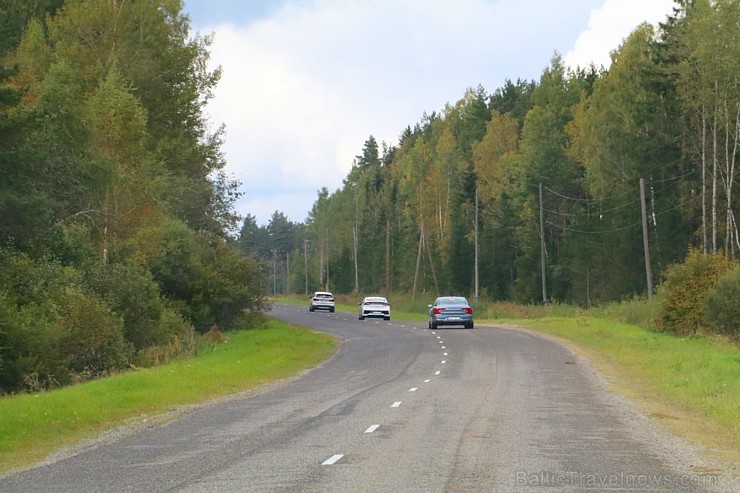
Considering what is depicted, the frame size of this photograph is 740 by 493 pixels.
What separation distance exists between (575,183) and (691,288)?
46531 mm

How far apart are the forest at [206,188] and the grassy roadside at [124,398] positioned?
265 centimetres

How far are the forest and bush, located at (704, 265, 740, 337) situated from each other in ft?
0.31

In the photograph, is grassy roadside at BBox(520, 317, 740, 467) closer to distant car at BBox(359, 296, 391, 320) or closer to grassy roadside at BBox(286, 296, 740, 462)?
grassy roadside at BBox(286, 296, 740, 462)

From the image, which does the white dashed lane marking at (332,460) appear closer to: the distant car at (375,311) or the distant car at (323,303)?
the distant car at (375,311)

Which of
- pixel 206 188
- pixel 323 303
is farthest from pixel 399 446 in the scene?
pixel 323 303

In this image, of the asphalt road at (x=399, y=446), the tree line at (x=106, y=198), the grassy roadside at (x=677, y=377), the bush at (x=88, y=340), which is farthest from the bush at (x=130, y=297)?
the grassy roadside at (x=677, y=377)

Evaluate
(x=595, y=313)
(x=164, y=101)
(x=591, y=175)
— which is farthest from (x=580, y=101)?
(x=164, y=101)

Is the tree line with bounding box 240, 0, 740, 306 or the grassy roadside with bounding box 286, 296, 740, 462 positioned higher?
the tree line with bounding box 240, 0, 740, 306

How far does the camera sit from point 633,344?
36.1 m

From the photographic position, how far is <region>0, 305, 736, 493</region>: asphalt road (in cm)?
1052

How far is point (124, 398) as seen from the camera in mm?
20266

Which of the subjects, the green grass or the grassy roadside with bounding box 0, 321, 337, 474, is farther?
the green grass

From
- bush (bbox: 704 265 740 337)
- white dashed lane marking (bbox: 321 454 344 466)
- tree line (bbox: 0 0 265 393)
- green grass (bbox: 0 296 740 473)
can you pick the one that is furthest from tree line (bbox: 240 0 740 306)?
white dashed lane marking (bbox: 321 454 344 466)

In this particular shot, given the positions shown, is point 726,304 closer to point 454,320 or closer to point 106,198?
point 454,320
